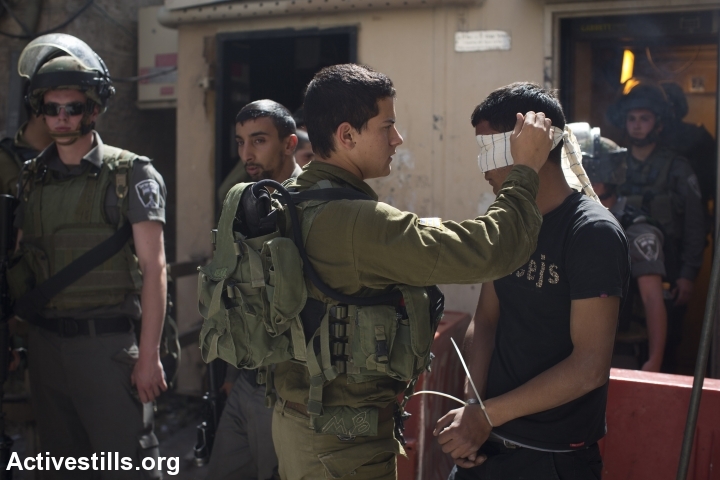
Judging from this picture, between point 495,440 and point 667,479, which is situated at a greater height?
point 495,440

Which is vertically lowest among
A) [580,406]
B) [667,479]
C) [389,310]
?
[667,479]

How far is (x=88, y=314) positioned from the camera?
3.22 m

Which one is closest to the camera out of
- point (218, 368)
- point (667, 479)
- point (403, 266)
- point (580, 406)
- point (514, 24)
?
point (403, 266)

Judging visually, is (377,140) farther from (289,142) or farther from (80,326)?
(80,326)

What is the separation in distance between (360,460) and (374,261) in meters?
0.58

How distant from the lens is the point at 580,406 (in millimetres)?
2037

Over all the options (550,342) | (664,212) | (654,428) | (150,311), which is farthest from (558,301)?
(664,212)

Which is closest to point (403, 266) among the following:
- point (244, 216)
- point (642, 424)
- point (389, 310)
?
point (389, 310)

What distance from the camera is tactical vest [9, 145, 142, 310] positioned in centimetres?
322

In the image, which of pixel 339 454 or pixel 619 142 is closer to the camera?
pixel 339 454

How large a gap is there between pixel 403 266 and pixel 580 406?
2.48 feet

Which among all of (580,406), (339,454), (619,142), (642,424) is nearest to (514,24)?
(619,142)

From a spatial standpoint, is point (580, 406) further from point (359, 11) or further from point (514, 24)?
point (359, 11)

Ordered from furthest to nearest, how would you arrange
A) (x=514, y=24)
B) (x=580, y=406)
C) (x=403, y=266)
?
(x=514, y=24) → (x=580, y=406) → (x=403, y=266)
